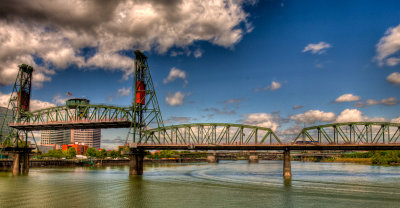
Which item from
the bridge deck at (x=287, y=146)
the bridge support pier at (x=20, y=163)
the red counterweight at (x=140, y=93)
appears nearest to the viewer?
the bridge deck at (x=287, y=146)

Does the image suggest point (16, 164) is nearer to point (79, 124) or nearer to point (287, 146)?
point (79, 124)

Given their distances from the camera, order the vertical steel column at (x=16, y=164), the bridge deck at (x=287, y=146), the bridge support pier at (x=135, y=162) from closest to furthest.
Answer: the bridge deck at (x=287, y=146)
the bridge support pier at (x=135, y=162)
the vertical steel column at (x=16, y=164)

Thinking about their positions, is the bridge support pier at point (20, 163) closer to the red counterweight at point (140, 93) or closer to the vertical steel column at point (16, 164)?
the vertical steel column at point (16, 164)

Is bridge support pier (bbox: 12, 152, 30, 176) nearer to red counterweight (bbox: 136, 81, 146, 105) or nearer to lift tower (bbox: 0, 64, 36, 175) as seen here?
lift tower (bbox: 0, 64, 36, 175)

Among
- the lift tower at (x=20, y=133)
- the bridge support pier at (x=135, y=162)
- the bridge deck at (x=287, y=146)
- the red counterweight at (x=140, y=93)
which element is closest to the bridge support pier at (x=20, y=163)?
the lift tower at (x=20, y=133)

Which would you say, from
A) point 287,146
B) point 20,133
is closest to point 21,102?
point 20,133

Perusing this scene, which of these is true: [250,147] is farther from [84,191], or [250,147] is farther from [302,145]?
[84,191]

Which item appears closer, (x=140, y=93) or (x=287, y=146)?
(x=287, y=146)

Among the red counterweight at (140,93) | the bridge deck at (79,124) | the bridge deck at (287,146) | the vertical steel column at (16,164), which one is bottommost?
the vertical steel column at (16,164)

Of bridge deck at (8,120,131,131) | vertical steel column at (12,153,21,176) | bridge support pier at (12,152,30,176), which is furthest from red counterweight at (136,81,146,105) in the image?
vertical steel column at (12,153,21,176)

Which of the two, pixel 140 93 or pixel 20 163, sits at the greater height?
pixel 140 93

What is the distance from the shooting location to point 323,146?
86500 millimetres

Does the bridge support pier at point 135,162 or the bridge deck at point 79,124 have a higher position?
the bridge deck at point 79,124

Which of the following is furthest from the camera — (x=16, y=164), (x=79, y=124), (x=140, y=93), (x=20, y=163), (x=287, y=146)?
(x=79, y=124)
